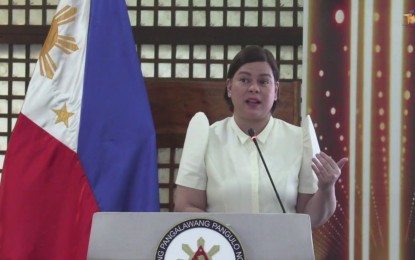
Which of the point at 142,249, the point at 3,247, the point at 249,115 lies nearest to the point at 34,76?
the point at 3,247

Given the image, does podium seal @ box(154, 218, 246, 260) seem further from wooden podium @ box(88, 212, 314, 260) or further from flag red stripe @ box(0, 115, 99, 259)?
flag red stripe @ box(0, 115, 99, 259)

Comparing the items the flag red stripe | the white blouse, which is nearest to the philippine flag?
the flag red stripe

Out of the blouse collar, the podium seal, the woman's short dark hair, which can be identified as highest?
the woman's short dark hair

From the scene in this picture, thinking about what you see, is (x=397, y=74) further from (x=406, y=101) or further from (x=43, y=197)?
(x=43, y=197)

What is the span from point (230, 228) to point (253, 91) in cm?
78

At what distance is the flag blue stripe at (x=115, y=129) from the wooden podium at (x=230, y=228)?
4.82 ft

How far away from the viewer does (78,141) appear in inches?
122

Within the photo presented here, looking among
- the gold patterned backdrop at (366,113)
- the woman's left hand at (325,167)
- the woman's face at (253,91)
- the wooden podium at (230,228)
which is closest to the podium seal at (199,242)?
the wooden podium at (230,228)

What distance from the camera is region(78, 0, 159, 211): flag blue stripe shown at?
3076mm

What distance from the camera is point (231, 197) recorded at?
2219 millimetres

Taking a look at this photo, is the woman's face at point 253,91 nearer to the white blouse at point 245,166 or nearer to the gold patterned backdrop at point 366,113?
the white blouse at point 245,166

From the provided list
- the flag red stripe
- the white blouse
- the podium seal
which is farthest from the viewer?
the flag red stripe

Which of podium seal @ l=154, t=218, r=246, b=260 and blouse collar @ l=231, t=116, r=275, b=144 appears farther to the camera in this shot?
blouse collar @ l=231, t=116, r=275, b=144

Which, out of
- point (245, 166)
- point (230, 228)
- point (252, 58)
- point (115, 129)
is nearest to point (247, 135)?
point (245, 166)
